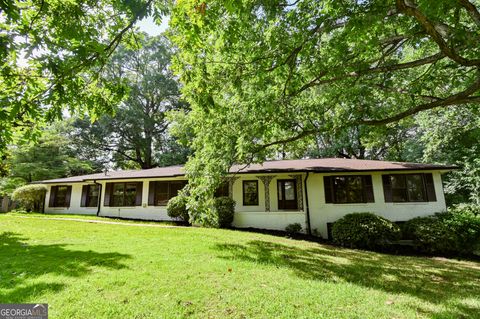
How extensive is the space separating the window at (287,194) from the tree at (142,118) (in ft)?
55.3

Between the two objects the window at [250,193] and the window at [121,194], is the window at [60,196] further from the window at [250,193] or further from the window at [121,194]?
the window at [250,193]

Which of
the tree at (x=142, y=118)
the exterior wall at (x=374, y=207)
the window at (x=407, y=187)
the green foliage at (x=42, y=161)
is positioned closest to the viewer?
the exterior wall at (x=374, y=207)

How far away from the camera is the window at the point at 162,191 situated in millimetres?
17859

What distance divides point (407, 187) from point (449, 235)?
12.5 feet

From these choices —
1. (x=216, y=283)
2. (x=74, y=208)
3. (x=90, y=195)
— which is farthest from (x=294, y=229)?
(x=74, y=208)

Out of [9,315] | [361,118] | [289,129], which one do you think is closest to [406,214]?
[361,118]

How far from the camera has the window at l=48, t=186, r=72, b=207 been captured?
69.6 ft

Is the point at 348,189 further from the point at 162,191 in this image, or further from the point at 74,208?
the point at 74,208

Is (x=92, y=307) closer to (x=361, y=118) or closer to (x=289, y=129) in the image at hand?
(x=289, y=129)

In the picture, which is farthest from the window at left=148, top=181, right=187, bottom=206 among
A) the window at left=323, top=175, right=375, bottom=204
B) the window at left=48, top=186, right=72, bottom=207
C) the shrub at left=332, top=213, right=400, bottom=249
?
the shrub at left=332, top=213, right=400, bottom=249

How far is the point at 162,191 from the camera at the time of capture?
18.1 meters

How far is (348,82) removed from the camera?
356 inches

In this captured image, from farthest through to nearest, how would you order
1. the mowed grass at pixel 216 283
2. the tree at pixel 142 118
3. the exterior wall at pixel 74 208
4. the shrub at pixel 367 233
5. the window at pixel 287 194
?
the tree at pixel 142 118, the exterior wall at pixel 74 208, the window at pixel 287 194, the shrub at pixel 367 233, the mowed grass at pixel 216 283

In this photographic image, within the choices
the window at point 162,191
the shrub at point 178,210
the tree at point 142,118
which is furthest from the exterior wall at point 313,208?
the tree at point 142,118
